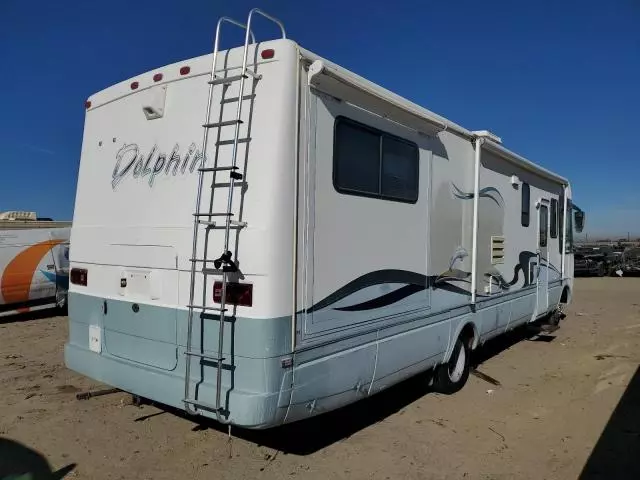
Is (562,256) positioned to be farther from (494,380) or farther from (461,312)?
(461,312)

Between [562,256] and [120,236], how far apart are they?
8.39 meters

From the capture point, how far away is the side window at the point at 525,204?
8062 millimetres

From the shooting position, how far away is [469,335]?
6461 mm

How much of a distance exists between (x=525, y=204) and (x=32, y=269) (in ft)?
29.6

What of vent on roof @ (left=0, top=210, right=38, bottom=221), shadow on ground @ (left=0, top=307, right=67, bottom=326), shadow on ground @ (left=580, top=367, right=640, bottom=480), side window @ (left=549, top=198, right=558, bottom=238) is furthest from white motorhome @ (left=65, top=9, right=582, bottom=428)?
vent on roof @ (left=0, top=210, right=38, bottom=221)


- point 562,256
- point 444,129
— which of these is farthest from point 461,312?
point 562,256

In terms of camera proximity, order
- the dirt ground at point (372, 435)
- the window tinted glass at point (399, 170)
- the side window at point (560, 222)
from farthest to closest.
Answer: the side window at point (560, 222), the window tinted glass at point (399, 170), the dirt ground at point (372, 435)

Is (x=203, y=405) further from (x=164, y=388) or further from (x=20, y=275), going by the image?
(x=20, y=275)

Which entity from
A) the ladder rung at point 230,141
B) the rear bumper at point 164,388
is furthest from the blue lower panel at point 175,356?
the ladder rung at point 230,141

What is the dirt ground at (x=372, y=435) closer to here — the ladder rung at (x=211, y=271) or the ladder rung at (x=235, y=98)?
the ladder rung at (x=211, y=271)

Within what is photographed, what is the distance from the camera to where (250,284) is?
3.56m

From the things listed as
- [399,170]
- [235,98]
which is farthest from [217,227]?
[399,170]

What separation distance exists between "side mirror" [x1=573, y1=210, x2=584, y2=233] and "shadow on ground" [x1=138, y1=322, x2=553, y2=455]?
659cm

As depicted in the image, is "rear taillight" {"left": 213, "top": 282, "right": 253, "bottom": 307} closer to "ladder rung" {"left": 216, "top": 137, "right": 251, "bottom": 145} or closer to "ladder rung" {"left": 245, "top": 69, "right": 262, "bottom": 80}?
"ladder rung" {"left": 216, "top": 137, "right": 251, "bottom": 145}
